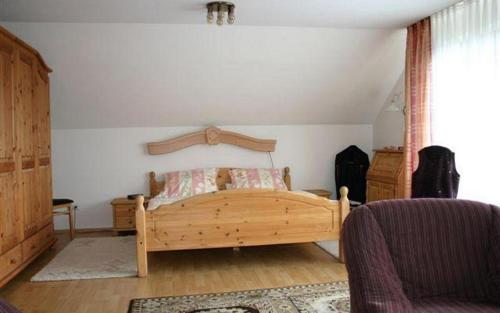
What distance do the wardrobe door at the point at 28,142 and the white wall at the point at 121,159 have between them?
1.34 metres

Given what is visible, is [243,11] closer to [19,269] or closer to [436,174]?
[436,174]

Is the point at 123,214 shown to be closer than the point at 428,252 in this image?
No

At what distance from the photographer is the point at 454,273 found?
1.98 m

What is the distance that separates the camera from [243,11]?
3.67m

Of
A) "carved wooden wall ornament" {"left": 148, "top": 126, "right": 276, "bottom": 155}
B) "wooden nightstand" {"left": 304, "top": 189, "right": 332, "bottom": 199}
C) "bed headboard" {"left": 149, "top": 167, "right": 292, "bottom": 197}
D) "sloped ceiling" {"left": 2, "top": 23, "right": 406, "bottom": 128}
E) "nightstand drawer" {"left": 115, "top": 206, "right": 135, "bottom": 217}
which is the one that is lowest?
"nightstand drawer" {"left": 115, "top": 206, "right": 135, "bottom": 217}

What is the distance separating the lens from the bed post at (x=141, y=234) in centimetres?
337

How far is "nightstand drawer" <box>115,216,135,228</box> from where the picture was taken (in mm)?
4828

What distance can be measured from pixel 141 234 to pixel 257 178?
1.97 metres

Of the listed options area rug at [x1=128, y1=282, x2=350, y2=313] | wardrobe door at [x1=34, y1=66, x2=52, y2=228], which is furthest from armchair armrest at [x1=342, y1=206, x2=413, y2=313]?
wardrobe door at [x1=34, y1=66, x2=52, y2=228]

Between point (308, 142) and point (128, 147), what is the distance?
2.45 m

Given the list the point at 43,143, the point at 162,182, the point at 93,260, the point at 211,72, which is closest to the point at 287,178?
the point at 162,182

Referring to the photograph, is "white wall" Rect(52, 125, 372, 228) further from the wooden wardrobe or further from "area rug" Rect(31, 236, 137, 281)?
the wooden wardrobe

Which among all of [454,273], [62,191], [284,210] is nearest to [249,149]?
[284,210]

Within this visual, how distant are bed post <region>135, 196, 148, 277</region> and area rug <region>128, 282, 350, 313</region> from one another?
0.53m
